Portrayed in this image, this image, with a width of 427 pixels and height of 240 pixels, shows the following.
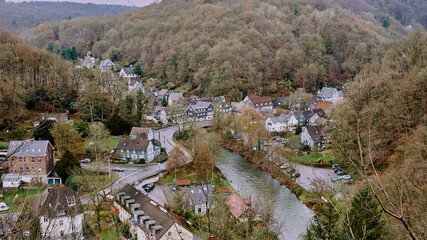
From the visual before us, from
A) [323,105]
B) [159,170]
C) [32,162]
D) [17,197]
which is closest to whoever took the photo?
[17,197]

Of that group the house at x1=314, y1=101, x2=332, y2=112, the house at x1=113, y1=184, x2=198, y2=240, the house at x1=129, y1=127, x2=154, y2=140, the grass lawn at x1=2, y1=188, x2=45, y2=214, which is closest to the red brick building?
the grass lawn at x1=2, y1=188, x2=45, y2=214

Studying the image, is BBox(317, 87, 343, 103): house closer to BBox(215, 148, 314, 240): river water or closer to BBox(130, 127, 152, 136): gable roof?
BBox(215, 148, 314, 240): river water

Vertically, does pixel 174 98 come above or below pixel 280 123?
below

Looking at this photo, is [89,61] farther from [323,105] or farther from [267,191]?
[267,191]

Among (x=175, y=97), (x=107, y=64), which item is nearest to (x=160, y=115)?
(x=175, y=97)

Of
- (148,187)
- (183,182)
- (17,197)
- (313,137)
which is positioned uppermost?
(17,197)

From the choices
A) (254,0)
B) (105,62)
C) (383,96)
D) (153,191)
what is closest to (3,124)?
(153,191)

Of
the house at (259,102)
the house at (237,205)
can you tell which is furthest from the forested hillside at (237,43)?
the house at (237,205)
